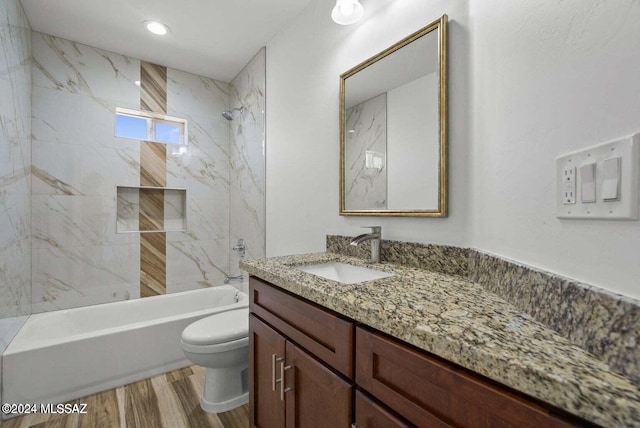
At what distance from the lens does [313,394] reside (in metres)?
0.91

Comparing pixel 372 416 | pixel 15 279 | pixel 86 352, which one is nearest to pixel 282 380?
pixel 372 416

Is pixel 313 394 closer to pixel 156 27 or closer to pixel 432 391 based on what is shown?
pixel 432 391

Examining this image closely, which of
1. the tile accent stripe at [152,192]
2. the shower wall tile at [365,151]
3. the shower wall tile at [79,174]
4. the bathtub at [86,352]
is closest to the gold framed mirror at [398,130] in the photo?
the shower wall tile at [365,151]

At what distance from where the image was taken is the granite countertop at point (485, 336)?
0.36 metres

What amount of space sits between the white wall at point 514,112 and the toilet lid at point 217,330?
70 centimetres

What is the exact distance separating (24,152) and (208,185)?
4.50ft

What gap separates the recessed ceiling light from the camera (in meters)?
2.12

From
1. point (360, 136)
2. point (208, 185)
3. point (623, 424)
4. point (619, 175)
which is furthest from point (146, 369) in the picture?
point (619, 175)

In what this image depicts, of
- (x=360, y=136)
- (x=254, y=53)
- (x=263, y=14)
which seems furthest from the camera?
(x=254, y=53)

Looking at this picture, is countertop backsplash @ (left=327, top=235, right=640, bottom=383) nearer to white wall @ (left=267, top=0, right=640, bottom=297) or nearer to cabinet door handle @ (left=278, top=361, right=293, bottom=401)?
white wall @ (left=267, top=0, right=640, bottom=297)

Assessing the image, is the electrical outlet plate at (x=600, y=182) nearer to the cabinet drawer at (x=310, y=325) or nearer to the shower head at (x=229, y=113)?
the cabinet drawer at (x=310, y=325)

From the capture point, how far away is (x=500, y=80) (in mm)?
871

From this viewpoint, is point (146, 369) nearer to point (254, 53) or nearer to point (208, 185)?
point (208, 185)

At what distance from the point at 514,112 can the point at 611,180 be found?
39cm
